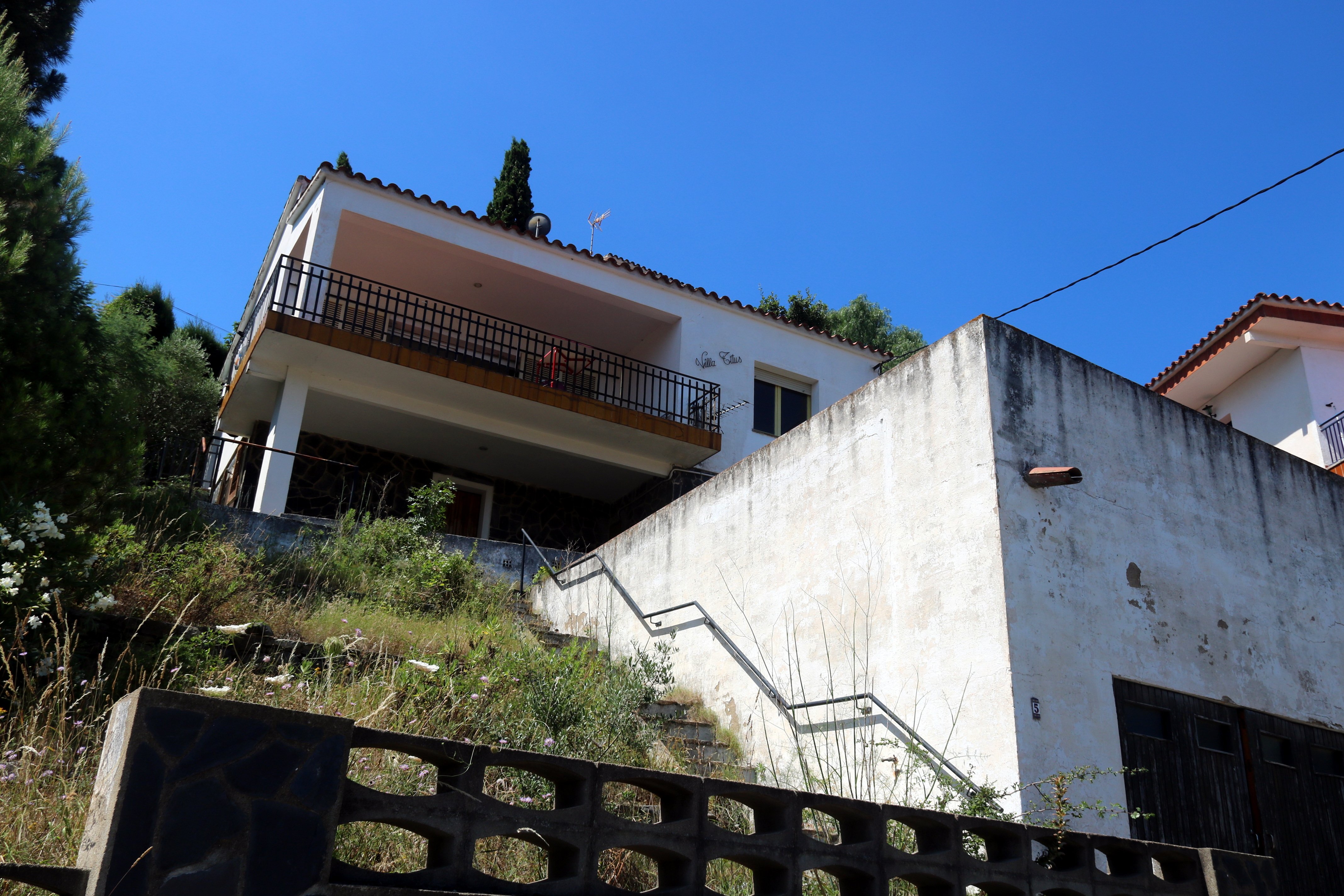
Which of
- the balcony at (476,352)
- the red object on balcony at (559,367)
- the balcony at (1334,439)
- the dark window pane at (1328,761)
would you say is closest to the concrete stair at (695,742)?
the dark window pane at (1328,761)

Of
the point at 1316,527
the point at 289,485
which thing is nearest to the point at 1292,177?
the point at 1316,527

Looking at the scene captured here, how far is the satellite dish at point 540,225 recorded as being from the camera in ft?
50.7

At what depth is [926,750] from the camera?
5.82 m

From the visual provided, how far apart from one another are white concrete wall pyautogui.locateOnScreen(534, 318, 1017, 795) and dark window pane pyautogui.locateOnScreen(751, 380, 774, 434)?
20.5 feet

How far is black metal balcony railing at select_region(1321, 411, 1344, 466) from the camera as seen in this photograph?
50.5 ft

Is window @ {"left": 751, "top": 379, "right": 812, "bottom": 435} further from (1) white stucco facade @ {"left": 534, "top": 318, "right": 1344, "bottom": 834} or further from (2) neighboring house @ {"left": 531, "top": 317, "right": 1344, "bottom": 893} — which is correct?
(2) neighboring house @ {"left": 531, "top": 317, "right": 1344, "bottom": 893}

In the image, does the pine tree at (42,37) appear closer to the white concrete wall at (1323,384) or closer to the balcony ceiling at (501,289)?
the balcony ceiling at (501,289)

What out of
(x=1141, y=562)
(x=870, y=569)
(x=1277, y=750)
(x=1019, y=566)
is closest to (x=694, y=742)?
(x=870, y=569)

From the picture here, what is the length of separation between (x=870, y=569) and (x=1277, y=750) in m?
3.12

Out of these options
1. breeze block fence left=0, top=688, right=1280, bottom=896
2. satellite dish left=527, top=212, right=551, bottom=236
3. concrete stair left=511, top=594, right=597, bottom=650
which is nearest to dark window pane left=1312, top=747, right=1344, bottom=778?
breeze block fence left=0, top=688, right=1280, bottom=896

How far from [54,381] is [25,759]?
150 inches

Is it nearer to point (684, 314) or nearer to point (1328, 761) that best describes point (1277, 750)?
point (1328, 761)

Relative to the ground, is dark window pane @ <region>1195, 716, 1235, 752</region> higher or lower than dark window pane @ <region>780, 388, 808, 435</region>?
lower

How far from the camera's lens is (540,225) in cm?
1579
